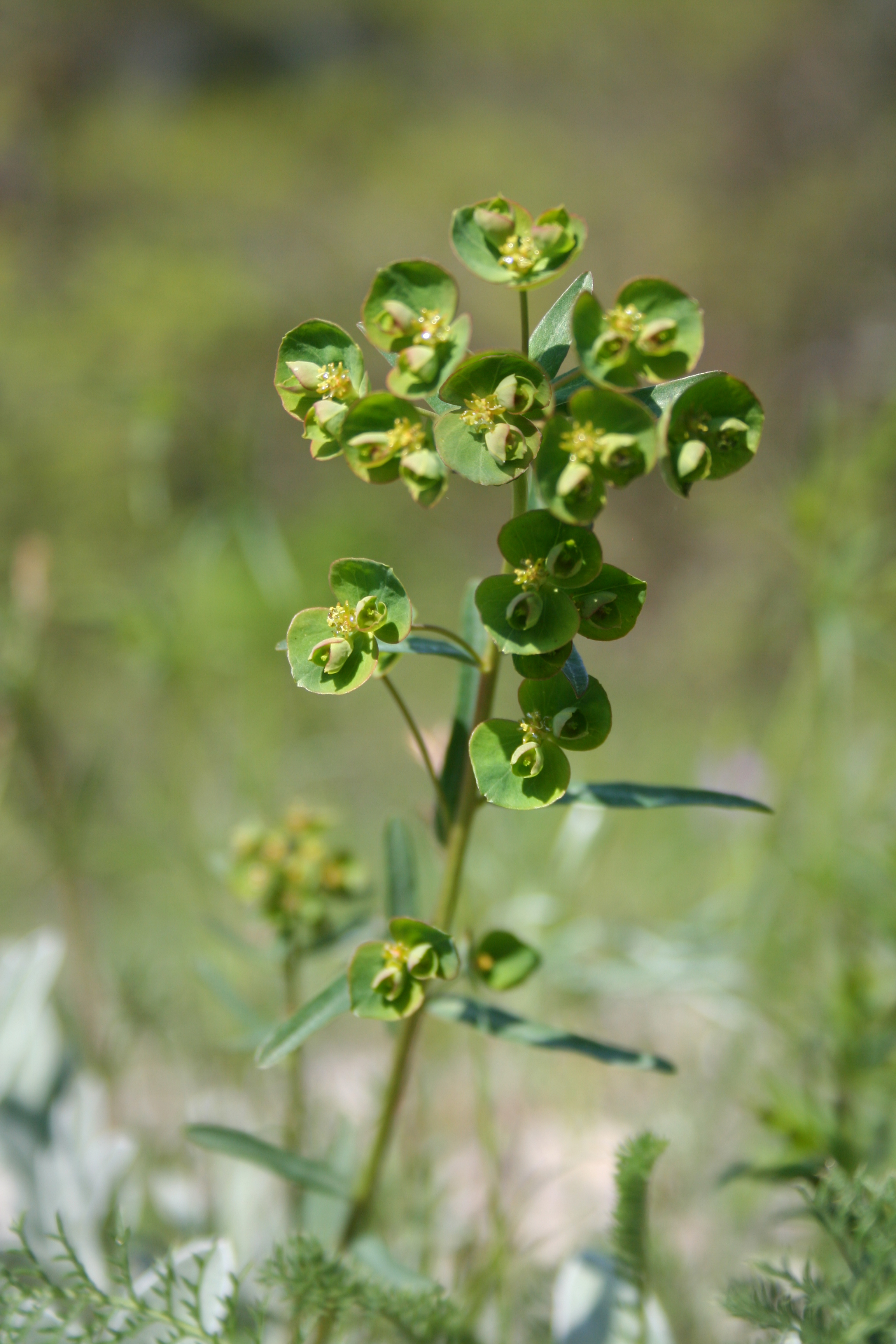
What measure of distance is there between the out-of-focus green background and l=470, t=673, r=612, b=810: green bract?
9 cm

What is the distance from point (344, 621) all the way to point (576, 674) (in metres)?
0.09

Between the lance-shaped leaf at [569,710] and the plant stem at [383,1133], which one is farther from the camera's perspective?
the plant stem at [383,1133]

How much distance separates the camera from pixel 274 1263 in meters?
0.46

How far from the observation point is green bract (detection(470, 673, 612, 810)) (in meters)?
0.38

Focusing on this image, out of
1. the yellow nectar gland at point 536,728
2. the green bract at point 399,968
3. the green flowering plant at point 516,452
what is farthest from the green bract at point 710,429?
the green bract at point 399,968

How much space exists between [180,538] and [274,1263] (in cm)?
109

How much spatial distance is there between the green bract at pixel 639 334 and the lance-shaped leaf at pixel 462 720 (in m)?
0.14

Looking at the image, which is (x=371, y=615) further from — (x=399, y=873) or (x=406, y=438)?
(x=399, y=873)

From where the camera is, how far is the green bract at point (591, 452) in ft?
1.07

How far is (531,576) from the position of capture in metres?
0.36

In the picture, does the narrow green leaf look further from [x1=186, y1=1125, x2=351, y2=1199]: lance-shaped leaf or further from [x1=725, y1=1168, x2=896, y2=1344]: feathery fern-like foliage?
Result: [x1=725, y1=1168, x2=896, y2=1344]: feathery fern-like foliage

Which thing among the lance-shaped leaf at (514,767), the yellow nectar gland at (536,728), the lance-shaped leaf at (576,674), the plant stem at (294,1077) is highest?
the lance-shaped leaf at (576,674)

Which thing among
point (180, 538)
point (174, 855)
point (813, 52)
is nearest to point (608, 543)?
point (180, 538)

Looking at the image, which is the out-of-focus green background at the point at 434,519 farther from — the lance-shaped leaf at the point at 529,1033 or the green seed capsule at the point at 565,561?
the lance-shaped leaf at the point at 529,1033
